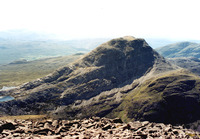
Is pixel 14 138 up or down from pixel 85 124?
up

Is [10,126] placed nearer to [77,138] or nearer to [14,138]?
[14,138]

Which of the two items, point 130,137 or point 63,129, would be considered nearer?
point 130,137

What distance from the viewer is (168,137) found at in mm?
69812

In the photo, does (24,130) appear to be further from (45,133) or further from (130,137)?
(130,137)

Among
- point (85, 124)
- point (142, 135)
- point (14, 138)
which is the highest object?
point (14, 138)

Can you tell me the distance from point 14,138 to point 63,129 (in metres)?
24.6

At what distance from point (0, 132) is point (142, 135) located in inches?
2503

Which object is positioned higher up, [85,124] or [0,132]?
[0,132]

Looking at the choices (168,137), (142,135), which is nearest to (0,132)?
(142,135)

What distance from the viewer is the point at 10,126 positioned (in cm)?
7769

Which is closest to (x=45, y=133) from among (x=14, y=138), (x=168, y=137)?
(x=14, y=138)

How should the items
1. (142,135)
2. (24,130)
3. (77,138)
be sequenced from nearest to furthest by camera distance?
(77,138) → (142,135) → (24,130)

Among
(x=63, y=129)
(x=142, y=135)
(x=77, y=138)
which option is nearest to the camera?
(x=77, y=138)

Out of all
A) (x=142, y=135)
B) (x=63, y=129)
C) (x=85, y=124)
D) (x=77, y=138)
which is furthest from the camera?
(x=85, y=124)
